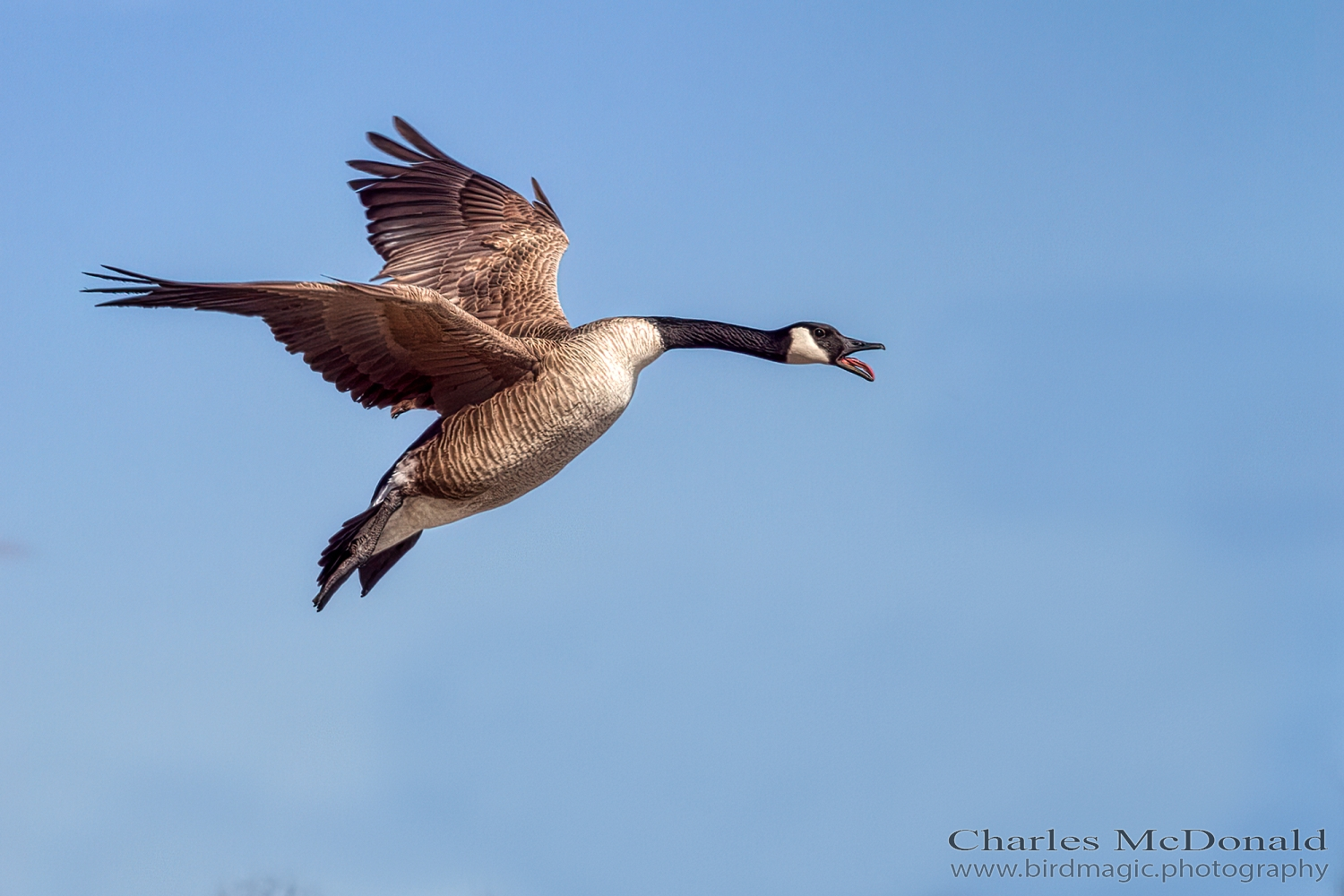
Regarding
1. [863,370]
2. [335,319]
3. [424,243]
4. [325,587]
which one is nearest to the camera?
[335,319]

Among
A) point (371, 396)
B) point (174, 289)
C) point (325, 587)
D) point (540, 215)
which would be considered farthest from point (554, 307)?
point (174, 289)

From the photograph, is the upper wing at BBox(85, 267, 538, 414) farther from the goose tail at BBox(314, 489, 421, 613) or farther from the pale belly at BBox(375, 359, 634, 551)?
the goose tail at BBox(314, 489, 421, 613)

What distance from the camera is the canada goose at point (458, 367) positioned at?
411 inches

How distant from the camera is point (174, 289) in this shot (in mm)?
9586

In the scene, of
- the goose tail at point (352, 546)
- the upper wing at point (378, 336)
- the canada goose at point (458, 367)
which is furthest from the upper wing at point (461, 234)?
the goose tail at point (352, 546)

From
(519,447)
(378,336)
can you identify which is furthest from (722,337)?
(378,336)

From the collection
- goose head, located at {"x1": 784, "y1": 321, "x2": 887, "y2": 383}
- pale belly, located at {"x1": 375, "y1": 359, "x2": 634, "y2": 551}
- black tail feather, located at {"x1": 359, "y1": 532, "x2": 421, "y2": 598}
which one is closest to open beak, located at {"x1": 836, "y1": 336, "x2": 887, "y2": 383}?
goose head, located at {"x1": 784, "y1": 321, "x2": 887, "y2": 383}

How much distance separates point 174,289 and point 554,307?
4.49 meters

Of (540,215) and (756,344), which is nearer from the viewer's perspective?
(756,344)

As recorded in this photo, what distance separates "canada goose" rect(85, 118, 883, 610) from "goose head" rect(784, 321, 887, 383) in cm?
1

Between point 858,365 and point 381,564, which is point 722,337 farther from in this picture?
point 381,564

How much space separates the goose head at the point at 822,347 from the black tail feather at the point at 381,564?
11.3ft

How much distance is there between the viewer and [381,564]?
1222 cm

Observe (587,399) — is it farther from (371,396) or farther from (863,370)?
(863,370)
